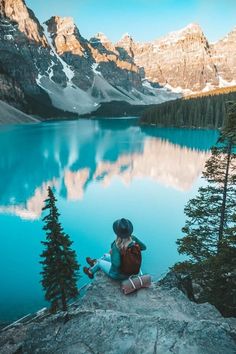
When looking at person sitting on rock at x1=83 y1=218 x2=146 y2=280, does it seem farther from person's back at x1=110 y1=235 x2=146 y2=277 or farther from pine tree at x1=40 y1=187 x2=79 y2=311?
pine tree at x1=40 y1=187 x2=79 y2=311

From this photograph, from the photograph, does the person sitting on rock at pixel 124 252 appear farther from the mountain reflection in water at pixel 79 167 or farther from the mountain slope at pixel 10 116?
the mountain slope at pixel 10 116

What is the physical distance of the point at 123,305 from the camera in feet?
21.9

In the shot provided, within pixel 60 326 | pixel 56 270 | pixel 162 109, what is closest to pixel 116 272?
pixel 60 326

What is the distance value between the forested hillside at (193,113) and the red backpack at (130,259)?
4614 inches

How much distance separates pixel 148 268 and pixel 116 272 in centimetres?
1141

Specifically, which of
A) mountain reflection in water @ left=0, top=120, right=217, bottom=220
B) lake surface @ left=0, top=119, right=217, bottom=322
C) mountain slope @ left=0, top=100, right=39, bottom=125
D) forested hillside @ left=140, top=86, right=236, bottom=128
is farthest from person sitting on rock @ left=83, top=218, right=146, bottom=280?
mountain slope @ left=0, top=100, right=39, bottom=125

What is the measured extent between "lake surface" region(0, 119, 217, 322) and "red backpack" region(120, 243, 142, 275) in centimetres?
848

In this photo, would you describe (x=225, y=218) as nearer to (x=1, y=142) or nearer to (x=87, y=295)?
(x=87, y=295)

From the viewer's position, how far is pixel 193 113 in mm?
123812

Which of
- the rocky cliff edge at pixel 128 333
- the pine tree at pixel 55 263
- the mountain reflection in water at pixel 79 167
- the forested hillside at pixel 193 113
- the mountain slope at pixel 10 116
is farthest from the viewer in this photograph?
the mountain slope at pixel 10 116

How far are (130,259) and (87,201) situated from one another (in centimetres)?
2543

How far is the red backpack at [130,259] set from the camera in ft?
23.4

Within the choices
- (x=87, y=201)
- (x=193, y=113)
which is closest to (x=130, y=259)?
(x=87, y=201)

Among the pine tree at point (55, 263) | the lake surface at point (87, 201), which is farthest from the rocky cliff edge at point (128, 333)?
the lake surface at point (87, 201)
